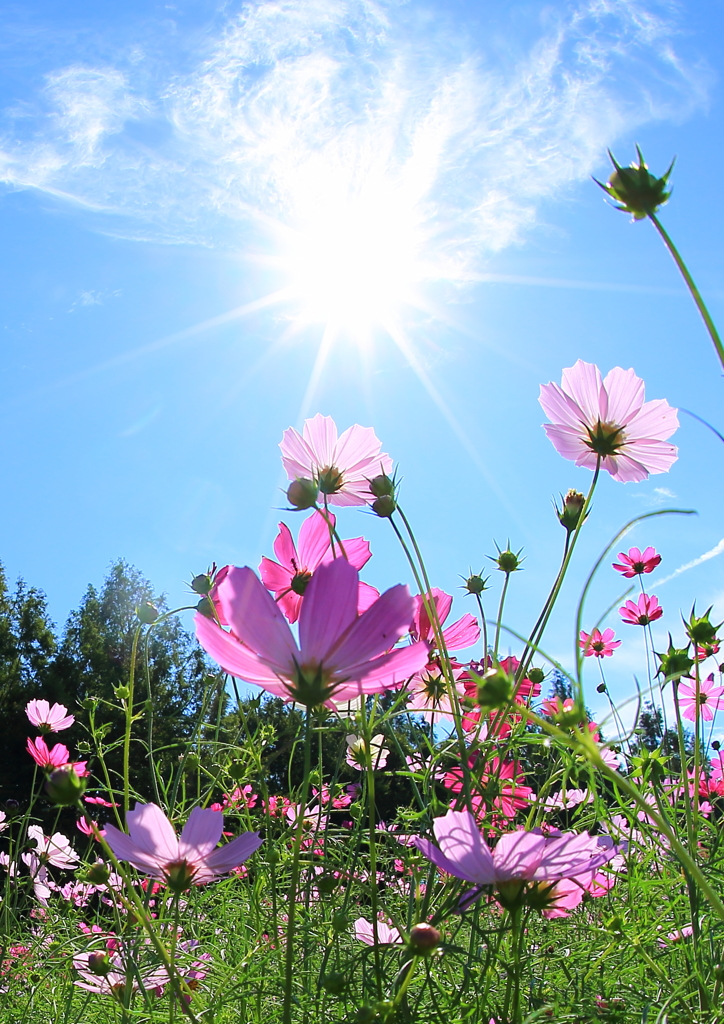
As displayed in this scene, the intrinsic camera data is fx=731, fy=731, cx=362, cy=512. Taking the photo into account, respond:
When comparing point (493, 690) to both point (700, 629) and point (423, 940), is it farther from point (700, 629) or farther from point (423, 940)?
point (700, 629)

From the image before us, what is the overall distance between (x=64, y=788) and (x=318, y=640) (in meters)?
0.17

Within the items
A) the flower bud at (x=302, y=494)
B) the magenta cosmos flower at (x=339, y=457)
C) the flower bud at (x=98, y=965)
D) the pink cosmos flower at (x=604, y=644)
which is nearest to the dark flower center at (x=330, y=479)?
the magenta cosmos flower at (x=339, y=457)

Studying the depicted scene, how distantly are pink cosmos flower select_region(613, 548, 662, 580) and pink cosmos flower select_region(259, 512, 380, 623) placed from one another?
1233 mm

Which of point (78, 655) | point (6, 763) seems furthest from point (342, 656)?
point (78, 655)

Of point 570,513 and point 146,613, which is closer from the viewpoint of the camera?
point 570,513

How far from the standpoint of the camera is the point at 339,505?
2.61ft

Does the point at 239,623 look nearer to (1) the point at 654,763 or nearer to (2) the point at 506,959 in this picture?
(2) the point at 506,959

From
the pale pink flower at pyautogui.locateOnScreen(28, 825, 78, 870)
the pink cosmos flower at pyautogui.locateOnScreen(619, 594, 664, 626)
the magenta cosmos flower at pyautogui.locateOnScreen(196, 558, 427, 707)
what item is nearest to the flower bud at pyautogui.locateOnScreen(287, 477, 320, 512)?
the magenta cosmos flower at pyautogui.locateOnScreen(196, 558, 427, 707)

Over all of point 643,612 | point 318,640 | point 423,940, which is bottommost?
point 423,940

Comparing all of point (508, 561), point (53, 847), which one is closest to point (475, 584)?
point (508, 561)

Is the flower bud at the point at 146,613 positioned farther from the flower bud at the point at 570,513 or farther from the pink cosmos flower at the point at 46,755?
the flower bud at the point at 570,513

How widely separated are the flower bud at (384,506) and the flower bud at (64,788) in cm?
35

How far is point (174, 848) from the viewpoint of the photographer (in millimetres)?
498

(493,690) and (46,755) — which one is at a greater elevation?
(46,755)
